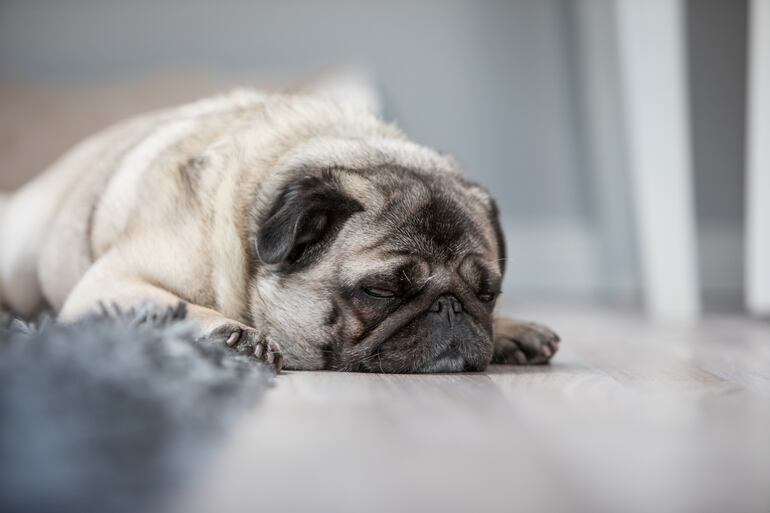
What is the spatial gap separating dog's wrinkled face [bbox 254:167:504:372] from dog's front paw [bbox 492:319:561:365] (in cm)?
20

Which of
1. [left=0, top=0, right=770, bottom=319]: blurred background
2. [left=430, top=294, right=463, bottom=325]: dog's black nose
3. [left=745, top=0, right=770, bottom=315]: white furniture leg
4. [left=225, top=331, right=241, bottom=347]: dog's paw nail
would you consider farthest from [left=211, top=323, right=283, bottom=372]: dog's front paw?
[left=0, top=0, right=770, bottom=319]: blurred background

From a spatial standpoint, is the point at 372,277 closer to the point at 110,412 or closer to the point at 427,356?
the point at 427,356

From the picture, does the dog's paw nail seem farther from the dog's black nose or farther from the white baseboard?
the white baseboard

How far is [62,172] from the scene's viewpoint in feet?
8.21

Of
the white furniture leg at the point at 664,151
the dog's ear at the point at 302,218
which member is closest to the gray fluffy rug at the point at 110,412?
the dog's ear at the point at 302,218

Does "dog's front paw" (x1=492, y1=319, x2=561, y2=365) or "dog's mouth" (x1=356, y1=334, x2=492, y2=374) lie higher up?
"dog's mouth" (x1=356, y1=334, x2=492, y2=374)

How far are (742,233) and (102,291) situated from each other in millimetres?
3152

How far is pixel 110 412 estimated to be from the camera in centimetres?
91

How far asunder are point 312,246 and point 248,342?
22cm

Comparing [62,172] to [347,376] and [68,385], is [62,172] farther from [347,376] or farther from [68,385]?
[68,385]

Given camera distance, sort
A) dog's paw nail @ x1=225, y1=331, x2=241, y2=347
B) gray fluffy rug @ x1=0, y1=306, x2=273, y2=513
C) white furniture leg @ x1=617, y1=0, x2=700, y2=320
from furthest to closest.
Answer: white furniture leg @ x1=617, y1=0, x2=700, y2=320
dog's paw nail @ x1=225, y1=331, x2=241, y2=347
gray fluffy rug @ x1=0, y1=306, x2=273, y2=513

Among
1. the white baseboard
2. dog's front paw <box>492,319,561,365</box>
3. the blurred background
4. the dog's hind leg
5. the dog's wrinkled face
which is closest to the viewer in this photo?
the dog's wrinkled face

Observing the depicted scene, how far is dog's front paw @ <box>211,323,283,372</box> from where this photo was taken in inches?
55.9

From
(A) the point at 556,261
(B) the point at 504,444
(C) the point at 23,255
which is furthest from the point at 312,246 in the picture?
(A) the point at 556,261
